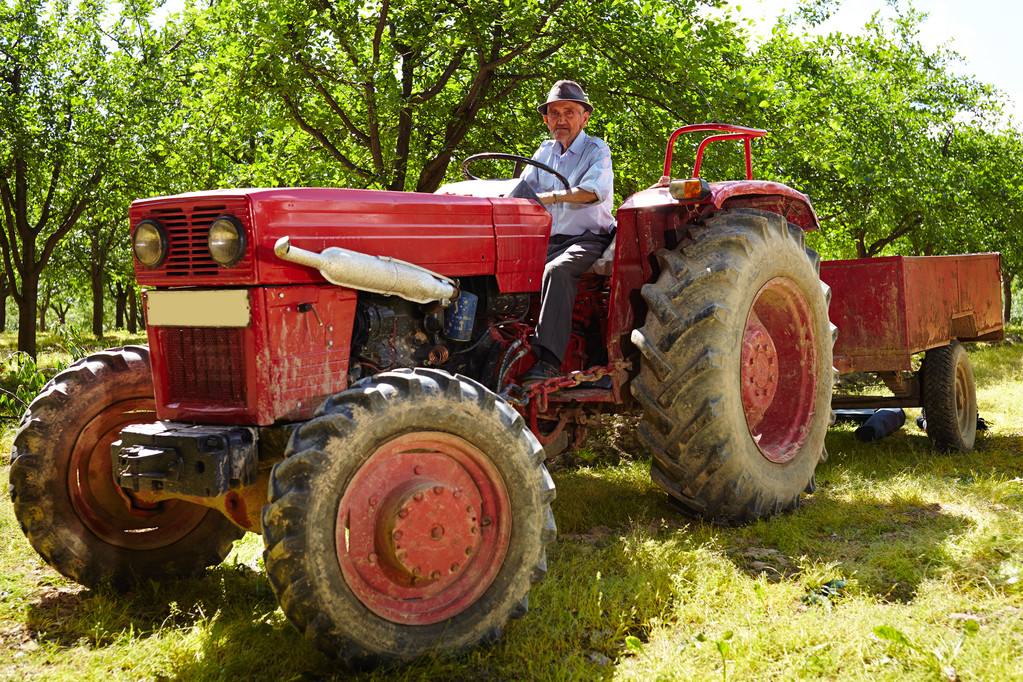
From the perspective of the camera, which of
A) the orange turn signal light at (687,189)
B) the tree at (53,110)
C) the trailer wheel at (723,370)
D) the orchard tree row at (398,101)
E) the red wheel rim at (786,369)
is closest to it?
the trailer wheel at (723,370)

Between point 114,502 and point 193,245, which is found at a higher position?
point 193,245

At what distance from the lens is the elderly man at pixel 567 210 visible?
182 inches

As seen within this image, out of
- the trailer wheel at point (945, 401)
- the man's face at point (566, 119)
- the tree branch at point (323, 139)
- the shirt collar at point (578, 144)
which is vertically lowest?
the trailer wheel at point (945, 401)

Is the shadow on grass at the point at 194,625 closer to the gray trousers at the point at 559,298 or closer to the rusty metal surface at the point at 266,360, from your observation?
the rusty metal surface at the point at 266,360

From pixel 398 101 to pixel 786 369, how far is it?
19.9 ft

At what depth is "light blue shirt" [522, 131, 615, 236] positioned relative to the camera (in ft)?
16.1

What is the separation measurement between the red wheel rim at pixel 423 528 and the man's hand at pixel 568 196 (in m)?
1.76

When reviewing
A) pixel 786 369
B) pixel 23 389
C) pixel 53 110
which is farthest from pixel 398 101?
pixel 53 110

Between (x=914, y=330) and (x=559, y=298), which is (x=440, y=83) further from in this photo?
(x=559, y=298)

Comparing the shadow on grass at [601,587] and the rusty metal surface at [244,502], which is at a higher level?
the rusty metal surface at [244,502]

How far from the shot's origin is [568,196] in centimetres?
477

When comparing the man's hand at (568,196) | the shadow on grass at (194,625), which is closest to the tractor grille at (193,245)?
the shadow on grass at (194,625)

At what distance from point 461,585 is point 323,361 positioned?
985 mm

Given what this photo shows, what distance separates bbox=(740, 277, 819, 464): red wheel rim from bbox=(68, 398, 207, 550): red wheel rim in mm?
2940
